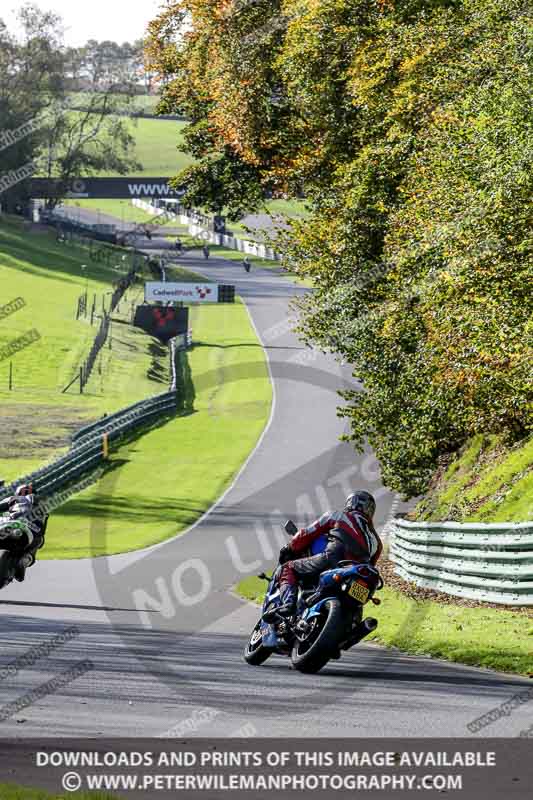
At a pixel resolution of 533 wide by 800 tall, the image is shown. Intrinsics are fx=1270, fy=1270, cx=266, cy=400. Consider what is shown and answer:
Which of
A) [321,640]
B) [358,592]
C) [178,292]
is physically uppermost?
[358,592]

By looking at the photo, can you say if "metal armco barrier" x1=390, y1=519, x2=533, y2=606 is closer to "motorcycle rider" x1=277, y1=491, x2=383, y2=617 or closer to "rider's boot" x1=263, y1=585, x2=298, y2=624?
"motorcycle rider" x1=277, y1=491, x2=383, y2=617

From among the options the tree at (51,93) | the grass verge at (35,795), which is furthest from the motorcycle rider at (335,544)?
the tree at (51,93)

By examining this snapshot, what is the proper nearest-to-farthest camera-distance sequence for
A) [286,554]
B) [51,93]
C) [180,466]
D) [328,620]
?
Result: [328,620] → [286,554] → [180,466] → [51,93]

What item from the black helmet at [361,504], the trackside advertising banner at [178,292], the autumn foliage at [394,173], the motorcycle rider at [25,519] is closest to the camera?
the black helmet at [361,504]

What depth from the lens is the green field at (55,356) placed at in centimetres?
4966

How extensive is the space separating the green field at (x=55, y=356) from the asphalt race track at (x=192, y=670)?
52.0 ft

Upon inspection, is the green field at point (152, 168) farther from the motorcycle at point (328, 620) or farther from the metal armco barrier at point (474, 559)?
the motorcycle at point (328, 620)

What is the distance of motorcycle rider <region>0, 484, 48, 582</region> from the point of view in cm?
1889

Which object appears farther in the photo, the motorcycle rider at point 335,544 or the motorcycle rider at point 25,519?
the motorcycle rider at point 25,519

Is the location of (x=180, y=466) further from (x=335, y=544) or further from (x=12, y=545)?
(x=335, y=544)

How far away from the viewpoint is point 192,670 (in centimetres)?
1114

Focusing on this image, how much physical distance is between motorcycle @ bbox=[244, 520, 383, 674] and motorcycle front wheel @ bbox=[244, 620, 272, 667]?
0.27 m

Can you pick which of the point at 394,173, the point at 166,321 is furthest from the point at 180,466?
the point at 166,321

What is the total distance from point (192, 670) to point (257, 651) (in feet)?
2.59
